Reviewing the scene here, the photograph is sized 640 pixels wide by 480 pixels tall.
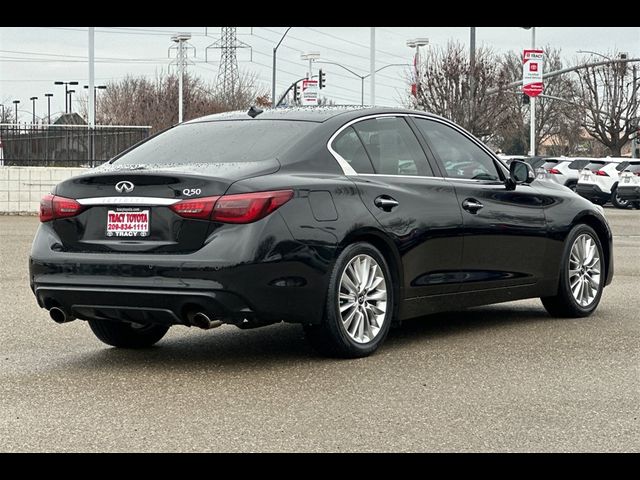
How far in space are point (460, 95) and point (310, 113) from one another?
167ft

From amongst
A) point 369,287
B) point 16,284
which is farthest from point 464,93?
point 369,287

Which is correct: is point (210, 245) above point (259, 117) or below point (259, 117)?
below

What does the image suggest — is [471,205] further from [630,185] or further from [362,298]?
[630,185]

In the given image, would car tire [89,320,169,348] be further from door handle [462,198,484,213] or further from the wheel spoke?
door handle [462,198,484,213]

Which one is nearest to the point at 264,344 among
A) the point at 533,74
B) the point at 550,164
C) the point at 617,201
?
the point at 617,201

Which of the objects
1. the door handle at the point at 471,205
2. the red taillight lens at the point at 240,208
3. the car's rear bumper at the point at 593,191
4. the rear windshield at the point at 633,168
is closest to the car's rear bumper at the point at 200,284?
the red taillight lens at the point at 240,208

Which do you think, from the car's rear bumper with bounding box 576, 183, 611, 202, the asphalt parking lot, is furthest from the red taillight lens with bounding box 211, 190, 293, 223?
the car's rear bumper with bounding box 576, 183, 611, 202

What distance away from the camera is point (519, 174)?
31.6 feet

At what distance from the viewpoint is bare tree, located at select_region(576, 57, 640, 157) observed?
7662cm

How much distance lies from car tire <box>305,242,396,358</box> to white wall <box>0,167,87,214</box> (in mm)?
19396

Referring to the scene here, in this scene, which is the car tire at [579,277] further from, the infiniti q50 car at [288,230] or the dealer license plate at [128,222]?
the dealer license plate at [128,222]
